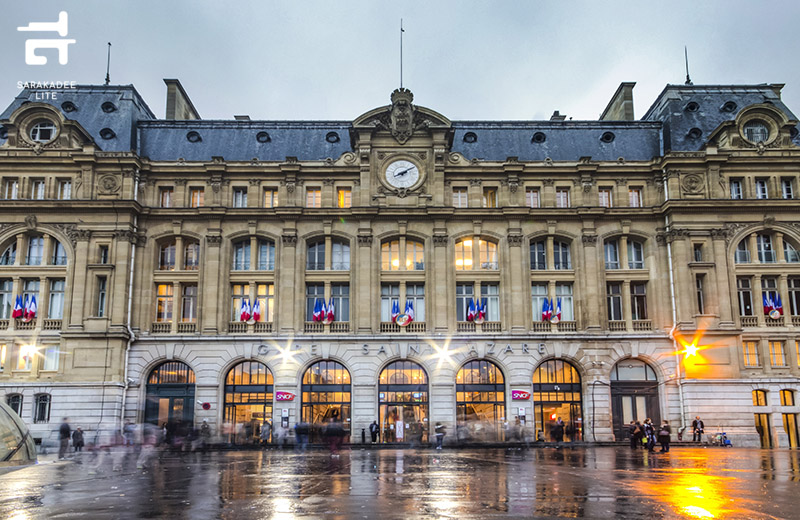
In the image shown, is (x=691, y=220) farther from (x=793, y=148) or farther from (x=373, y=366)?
(x=373, y=366)

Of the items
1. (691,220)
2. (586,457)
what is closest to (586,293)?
(691,220)

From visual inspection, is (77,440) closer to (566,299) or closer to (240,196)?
(240,196)

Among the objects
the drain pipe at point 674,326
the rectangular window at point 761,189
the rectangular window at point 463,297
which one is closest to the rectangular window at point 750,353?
the drain pipe at point 674,326

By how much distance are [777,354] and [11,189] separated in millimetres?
53216

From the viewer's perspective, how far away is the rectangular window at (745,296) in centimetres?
4978

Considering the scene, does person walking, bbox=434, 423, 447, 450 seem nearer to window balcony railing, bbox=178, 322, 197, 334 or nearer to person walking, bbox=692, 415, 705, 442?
person walking, bbox=692, 415, 705, 442

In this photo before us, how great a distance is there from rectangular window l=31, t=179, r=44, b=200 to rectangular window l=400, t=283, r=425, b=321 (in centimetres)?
2603

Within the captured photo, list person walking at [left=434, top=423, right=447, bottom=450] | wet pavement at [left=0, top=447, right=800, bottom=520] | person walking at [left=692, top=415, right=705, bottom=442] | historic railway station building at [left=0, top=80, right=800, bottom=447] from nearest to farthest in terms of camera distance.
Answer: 1. wet pavement at [left=0, top=447, right=800, bottom=520]
2. person walking at [left=434, top=423, right=447, bottom=450]
3. person walking at [left=692, top=415, right=705, bottom=442]
4. historic railway station building at [left=0, top=80, right=800, bottom=447]

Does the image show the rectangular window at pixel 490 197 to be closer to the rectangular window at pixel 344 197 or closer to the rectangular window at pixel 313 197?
the rectangular window at pixel 344 197

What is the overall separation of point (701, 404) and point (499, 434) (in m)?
13.1

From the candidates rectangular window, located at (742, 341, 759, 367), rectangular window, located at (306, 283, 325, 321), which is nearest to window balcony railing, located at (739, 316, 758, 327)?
rectangular window, located at (742, 341, 759, 367)

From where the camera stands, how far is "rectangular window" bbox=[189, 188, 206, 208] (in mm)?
52344

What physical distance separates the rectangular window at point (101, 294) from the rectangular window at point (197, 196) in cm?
787

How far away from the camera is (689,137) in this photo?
53.4 meters
